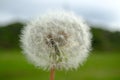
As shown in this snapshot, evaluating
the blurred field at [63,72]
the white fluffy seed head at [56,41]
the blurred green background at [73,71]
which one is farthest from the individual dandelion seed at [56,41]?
the blurred field at [63,72]

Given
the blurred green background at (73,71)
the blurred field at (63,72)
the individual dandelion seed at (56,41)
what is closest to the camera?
the individual dandelion seed at (56,41)

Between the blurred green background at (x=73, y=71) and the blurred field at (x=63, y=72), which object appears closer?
the blurred field at (x=63, y=72)

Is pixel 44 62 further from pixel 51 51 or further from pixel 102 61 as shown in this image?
pixel 102 61

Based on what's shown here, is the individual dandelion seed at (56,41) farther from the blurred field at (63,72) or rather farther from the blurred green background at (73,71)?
the blurred field at (63,72)

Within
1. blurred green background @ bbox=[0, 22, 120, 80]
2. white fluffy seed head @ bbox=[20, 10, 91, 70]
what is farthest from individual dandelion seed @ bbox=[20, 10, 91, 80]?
blurred green background @ bbox=[0, 22, 120, 80]

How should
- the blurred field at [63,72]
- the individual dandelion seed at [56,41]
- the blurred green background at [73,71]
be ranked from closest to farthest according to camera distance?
the individual dandelion seed at [56,41], the blurred field at [63,72], the blurred green background at [73,71]

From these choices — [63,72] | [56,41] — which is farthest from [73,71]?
[56,41]

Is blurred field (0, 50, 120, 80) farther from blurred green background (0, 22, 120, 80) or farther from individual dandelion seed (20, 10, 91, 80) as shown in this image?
individual dandelion seed (20, 10, 91, 80)
